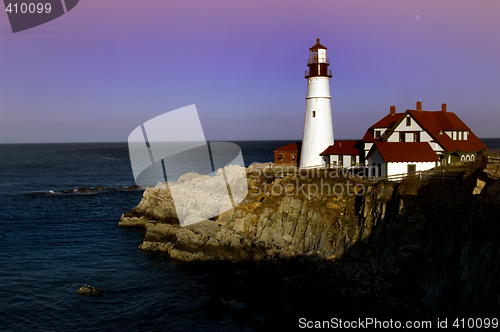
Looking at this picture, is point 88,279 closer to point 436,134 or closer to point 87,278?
point 87,278

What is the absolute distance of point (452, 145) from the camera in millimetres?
35406

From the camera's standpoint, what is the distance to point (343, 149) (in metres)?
40.2

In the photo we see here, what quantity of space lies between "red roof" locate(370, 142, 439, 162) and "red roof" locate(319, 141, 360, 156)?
5672 mm

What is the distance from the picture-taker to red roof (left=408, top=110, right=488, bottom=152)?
3541 centimetres

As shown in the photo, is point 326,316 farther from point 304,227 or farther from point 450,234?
point 304,227

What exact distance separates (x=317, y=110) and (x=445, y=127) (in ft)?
39.3

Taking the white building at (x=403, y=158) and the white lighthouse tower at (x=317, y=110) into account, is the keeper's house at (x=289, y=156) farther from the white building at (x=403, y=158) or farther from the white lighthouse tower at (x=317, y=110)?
the white building at (x=403, y=158)

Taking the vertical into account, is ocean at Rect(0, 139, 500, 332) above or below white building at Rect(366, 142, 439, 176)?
below

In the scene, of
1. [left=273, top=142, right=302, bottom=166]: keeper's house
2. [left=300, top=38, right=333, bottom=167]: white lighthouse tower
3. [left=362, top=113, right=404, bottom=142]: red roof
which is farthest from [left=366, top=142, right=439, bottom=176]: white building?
[left=273, top=142, right=302, bottom=166]: keeper's house

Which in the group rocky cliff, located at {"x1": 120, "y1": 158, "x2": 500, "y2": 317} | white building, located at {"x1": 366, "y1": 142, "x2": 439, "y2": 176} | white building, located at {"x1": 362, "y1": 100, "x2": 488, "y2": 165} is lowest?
rocky cliff, located at {"x1": 120, "y1": 158, "x2": 500, "y2": 317}

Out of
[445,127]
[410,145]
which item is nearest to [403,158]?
[410,145]

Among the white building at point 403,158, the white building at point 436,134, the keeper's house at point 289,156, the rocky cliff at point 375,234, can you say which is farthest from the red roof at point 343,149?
the white building at point 403,158

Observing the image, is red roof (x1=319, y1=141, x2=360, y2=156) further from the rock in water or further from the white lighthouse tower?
the rock in water

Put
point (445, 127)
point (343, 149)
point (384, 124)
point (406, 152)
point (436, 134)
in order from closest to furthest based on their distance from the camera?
point (406, 152) → point (436, 134) → point (445, 127) → point (384, 124) → point (343, 149)
